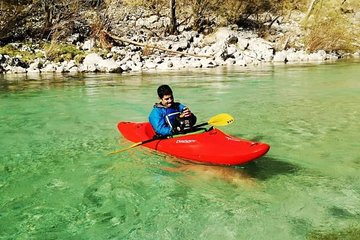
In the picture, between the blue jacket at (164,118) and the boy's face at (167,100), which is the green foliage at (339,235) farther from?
the boy's face at (167,100)

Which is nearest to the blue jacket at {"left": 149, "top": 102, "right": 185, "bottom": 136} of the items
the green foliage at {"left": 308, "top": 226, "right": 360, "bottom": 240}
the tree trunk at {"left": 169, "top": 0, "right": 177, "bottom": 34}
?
the green foliage at {"left": 308, "top": 226, "right": 360, "bottom": 240}

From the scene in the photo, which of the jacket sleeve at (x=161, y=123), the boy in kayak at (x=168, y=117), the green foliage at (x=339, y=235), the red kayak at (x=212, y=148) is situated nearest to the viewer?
the green foliage at (x=339, y=235)

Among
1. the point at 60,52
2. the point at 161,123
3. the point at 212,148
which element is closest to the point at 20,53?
the point at 60,52

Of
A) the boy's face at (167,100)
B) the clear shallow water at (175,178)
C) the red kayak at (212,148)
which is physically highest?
the boy's face at (167,100)

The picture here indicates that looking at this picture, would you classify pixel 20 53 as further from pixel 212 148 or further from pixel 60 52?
pixel 212 148

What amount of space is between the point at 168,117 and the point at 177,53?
14.2 meters

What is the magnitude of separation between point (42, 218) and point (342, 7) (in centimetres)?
2540

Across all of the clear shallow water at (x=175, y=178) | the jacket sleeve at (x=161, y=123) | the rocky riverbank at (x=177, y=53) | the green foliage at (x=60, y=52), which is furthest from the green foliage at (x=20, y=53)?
the jacket sleeve at (x=161, y=123)

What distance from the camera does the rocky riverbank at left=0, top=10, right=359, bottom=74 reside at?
17.3 m

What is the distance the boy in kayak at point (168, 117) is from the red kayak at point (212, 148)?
15 centimetres

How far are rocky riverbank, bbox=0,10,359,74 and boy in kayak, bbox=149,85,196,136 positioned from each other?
11.6 m

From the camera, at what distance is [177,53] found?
1952 cm

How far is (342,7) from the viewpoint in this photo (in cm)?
2567

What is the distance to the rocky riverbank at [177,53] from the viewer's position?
1731cm
